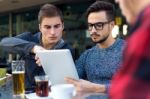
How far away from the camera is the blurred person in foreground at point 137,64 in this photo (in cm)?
57

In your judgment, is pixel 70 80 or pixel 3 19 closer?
pixel 70 80

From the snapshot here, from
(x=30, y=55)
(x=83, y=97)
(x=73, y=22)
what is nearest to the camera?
(x=83, y=97)

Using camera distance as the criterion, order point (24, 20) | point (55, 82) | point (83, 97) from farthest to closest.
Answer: point (24, 20)
point (55, 82)
point (83, 97)

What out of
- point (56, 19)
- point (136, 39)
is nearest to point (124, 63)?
point (136, 39)

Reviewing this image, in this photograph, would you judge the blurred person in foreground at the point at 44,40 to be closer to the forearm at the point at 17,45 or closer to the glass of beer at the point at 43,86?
the forearm at the point at 17,45

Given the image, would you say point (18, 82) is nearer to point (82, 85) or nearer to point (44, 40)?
point (82, 85)

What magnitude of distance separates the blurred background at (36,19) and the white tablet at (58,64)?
747 cm

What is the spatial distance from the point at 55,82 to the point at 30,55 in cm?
59

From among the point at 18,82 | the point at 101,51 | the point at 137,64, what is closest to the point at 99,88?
the point at 18,82

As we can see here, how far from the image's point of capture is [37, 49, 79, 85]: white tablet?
1.84 metres

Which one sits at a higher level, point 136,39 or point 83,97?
point 136,39

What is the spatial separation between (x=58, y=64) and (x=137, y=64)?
4.30 ft

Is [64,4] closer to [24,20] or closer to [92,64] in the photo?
[24,20]

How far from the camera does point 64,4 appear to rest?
12.4m
